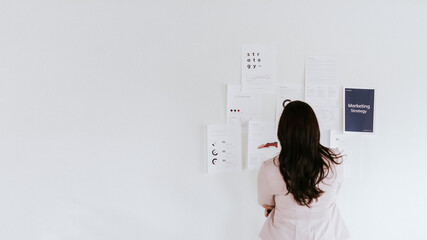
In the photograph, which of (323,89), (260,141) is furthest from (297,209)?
(323,89)

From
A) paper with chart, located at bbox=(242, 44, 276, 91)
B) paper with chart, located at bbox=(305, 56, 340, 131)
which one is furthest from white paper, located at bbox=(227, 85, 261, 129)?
paper with chart, located at bbox=(305, 56, 340, 131)

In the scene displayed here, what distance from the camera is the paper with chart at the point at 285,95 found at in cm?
146

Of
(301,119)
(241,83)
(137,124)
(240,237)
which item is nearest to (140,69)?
(137,124)

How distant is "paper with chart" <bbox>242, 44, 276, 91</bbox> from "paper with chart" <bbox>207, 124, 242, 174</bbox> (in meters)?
0.26

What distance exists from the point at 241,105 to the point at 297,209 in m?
0.60

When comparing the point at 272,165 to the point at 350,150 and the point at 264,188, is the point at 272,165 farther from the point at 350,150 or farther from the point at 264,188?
the point at 350,150

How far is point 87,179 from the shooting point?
134 centimetres

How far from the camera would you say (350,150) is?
4.99 feet

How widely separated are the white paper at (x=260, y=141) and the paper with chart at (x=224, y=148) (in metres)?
0.06

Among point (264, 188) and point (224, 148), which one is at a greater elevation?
point (224, 148)

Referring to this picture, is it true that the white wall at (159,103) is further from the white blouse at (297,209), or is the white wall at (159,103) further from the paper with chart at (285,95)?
the white blouse at (297,209)

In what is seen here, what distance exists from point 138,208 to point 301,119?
957 millimetres

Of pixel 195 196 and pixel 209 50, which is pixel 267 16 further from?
pixel 195 196

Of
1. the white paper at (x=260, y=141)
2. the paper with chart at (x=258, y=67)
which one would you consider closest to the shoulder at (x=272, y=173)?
the white paper at (x=260, y=141)
